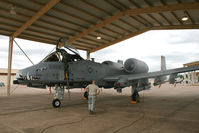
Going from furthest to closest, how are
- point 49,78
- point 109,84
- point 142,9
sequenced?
point 142,9 < point 109,84 < point 49,78

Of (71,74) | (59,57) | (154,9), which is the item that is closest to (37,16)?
(59,57)

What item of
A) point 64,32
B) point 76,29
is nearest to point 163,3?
point 76,29

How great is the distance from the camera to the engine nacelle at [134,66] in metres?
11.0

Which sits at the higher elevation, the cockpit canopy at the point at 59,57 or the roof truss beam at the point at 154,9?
the roof truss beam at the point at 154,9

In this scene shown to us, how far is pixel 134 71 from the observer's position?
11.1 meters

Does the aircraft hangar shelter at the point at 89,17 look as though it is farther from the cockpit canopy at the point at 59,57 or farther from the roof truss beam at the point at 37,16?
the cockpit canopy at the point at 59,57

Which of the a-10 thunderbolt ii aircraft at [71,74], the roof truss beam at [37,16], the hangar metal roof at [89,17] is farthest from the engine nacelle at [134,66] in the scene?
the roof truss beam at [37,16]

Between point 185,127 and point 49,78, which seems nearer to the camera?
point 185,127

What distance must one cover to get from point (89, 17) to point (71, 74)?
25.7 feet

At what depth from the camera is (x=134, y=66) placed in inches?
433

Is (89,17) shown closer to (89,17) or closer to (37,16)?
(89,17)

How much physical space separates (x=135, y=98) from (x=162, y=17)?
8.96 meters

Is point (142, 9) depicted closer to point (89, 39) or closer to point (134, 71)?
point (134, 71)

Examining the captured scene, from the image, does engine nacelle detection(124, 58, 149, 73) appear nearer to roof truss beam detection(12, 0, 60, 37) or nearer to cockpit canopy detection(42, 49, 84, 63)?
cockpit canopy detection(42, 49, 84, 63)
